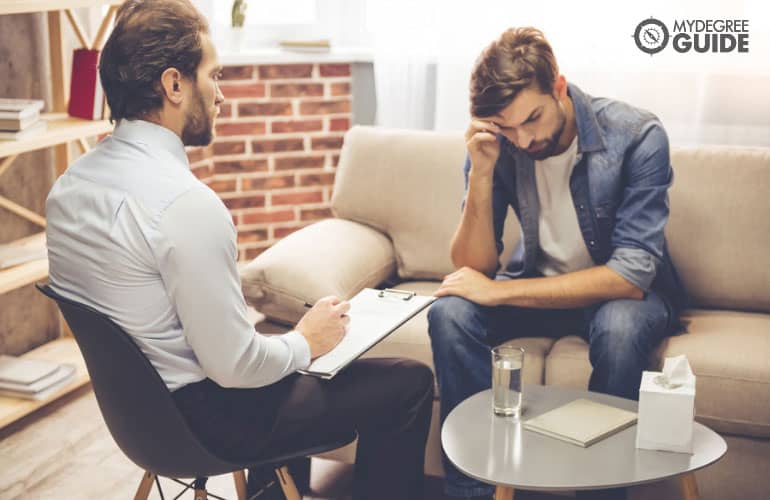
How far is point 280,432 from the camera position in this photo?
1.82 m

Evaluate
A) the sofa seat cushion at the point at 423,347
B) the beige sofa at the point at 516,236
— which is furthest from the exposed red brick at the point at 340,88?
the sofa seat cushion at the point at 423,347

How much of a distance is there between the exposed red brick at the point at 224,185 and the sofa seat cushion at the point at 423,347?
162cm

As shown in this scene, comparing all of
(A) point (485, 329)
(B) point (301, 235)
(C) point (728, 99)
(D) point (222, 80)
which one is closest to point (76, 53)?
(D) point (222, 80)

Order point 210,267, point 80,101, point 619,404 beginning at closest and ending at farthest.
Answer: point 210,267 → point 619,404 → point 80,101

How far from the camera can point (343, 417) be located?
189 cm

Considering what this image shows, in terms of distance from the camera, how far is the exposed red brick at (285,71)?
3.94m

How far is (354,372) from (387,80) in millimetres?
2041

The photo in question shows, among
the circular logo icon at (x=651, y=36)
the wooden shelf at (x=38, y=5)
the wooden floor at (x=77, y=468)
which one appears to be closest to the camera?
the wooden floor at (x=77, y=468)

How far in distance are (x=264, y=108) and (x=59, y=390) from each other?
1.41 metres

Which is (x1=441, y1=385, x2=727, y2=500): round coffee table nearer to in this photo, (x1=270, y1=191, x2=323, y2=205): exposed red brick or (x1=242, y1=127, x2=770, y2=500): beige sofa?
(x1=242, y1=127, x2=770, y2=500): beige sofa

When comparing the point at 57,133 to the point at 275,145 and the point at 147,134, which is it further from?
the point at 147,134

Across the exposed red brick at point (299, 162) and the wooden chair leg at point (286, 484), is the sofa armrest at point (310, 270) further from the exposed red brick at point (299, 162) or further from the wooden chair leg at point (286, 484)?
the exposed red brick at point (299, 162)

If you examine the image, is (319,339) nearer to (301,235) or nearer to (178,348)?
(178,348)

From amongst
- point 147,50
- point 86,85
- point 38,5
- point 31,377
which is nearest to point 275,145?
point 86,85
